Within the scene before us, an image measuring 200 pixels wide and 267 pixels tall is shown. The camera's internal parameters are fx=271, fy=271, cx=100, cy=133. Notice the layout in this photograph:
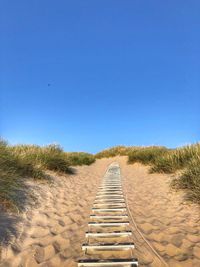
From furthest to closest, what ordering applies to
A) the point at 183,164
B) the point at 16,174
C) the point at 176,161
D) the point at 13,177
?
the point at 176,161 → the point at 183,164 → the point at 16,174 → the point at 13,177

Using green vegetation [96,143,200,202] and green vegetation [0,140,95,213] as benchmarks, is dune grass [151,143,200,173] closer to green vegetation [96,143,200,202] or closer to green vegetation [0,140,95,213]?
green vegetation [96,143,200,202]

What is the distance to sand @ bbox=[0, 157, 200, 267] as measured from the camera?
14.1 ft

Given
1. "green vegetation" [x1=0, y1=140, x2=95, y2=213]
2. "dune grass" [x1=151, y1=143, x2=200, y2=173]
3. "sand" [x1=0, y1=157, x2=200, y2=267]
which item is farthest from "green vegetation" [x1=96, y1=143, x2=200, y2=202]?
"green vegetation" [x1=0, y1=140, x2=95, y2=213]

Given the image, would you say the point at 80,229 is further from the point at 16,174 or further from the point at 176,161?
the point at 176,161

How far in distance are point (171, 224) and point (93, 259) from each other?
268cm

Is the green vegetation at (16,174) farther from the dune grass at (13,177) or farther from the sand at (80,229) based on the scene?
the sand at (80,229)

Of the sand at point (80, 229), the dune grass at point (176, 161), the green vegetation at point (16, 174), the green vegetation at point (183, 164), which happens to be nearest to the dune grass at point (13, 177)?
the green vegetation at point (16, 174)

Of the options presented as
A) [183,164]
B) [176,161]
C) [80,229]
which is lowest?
[80,229]

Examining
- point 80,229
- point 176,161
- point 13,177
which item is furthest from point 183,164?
point 13,177

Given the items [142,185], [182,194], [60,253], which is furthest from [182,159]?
[60,253]

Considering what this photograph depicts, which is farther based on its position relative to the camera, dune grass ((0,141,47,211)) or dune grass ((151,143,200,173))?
dune grass ((151,143,200,173))

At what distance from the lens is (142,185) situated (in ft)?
36.7

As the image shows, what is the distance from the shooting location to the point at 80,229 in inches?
223

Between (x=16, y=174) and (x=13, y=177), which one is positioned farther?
(x=16, y=174)
